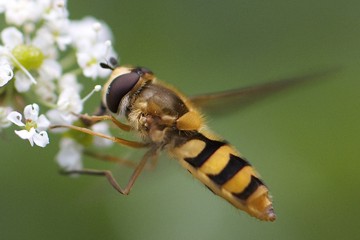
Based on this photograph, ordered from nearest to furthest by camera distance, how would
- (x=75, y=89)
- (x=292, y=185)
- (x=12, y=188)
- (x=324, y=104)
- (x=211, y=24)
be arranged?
1. (x=75, y=89)
2. (x=12, y=188)
3. (x=292, y=185)
4. (x=324, y=104)
5. (x=211, y=24)

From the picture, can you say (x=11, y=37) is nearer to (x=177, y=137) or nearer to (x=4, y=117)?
(x=4, y=117)

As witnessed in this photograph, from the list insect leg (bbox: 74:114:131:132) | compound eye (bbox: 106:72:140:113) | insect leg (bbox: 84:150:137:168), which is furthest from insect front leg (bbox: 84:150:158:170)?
compound eye (bbox: 106:72:140:113)

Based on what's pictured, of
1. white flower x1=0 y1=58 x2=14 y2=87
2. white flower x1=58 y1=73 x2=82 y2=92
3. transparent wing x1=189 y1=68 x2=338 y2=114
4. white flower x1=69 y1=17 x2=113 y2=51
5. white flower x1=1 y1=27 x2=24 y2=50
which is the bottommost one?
white flower x1=58 y1=73 x2=82 y2=92

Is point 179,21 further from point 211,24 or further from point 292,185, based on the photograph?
point 292,185

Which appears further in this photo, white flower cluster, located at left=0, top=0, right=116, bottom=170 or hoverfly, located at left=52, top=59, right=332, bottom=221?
white flower cluster, located at left=0, top=0, right=116, bottom=170

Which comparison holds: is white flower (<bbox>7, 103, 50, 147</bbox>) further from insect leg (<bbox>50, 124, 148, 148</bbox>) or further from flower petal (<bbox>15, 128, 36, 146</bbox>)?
insect leg (<bbox>50, 124, 148, 148</bbox>)


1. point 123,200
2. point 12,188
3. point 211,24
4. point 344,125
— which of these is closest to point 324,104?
point 344,125

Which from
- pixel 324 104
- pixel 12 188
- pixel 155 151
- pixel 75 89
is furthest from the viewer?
pixel 324 104
